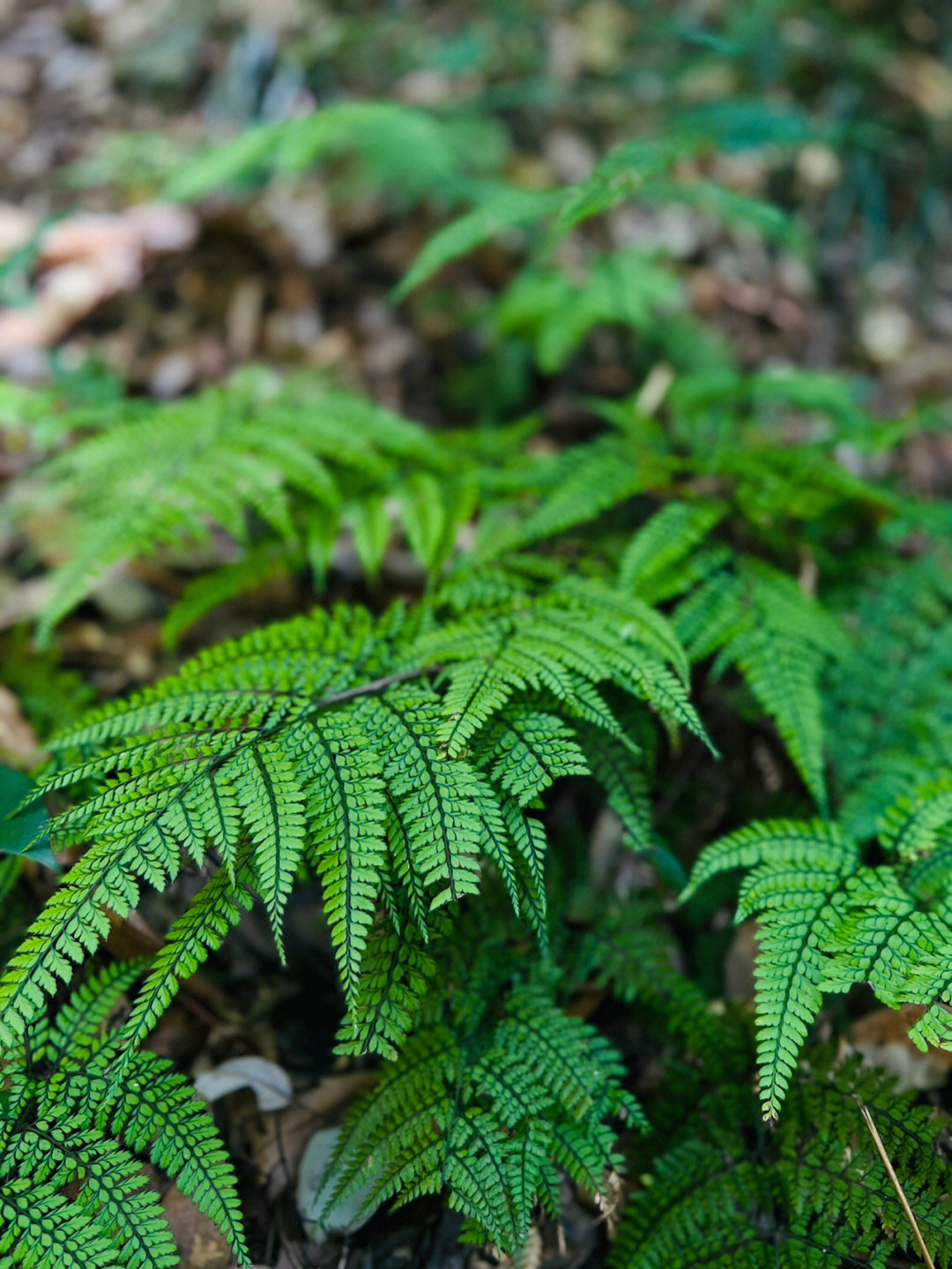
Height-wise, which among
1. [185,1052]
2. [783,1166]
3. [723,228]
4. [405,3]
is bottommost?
[783,1166]

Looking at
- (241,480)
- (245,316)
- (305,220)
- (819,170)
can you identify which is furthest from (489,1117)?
(819,170)

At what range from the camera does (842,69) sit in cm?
482

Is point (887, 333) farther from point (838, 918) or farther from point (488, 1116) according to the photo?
point (488, 1116)

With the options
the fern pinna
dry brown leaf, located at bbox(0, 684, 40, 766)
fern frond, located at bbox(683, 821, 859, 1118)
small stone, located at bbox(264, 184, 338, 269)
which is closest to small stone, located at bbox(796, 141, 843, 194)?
small stone, located at bbox(264, 184, 338, 269)

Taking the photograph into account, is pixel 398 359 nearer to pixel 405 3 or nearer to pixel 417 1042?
pixel 405 3

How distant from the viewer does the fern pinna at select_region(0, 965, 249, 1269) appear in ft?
4.27

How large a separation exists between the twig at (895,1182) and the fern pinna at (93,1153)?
1.12 meters

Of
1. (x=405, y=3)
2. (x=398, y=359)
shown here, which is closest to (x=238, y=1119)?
(x=398, y=359)

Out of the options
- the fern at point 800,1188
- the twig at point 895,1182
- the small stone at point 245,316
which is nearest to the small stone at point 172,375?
the small stone at point 245,316

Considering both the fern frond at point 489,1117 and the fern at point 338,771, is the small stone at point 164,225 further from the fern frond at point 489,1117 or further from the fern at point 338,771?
the fern frond at point 489,1117

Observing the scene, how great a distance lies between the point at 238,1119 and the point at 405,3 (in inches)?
218

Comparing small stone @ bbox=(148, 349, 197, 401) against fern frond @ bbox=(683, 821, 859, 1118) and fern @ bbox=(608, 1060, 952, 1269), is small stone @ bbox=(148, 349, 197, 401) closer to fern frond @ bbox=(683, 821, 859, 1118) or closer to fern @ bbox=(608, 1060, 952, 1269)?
fern frond @ bbox=(683, 821, 859, 1118)

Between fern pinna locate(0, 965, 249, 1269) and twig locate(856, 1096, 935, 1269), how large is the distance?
3.66ft

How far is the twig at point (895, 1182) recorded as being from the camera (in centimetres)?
136
